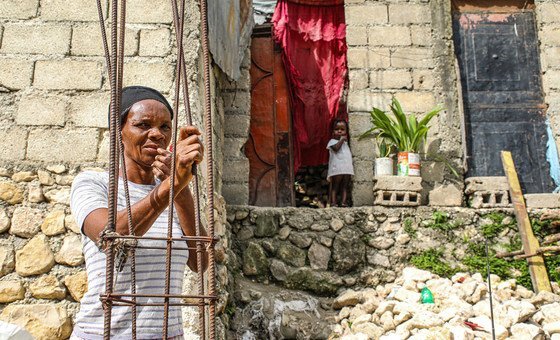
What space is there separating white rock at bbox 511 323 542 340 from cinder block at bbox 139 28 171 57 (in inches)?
111

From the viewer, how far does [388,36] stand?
541 centimetres

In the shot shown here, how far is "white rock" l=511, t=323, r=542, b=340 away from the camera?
3.52m

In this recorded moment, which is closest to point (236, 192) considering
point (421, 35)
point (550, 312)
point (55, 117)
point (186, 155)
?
point (55, 117)

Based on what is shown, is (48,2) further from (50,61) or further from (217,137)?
(217,137)

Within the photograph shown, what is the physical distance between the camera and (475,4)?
5727 mm

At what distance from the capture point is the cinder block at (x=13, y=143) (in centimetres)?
319

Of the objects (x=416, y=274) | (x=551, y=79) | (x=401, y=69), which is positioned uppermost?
(x=401, y=69)

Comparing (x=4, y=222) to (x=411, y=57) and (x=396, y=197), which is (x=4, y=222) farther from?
(x=411, y=57)

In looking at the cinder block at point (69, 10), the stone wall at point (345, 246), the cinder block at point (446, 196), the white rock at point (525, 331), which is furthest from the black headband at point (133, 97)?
the cinder block at point (446, 196)

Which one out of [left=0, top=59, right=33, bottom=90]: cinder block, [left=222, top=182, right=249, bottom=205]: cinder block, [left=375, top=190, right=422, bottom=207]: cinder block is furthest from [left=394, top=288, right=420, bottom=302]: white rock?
[left=0, top=59, right=33, bottom=90]: cinder block

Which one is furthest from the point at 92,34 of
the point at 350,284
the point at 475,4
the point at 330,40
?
the point at 475,4

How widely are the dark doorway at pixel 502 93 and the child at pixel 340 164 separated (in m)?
1.17

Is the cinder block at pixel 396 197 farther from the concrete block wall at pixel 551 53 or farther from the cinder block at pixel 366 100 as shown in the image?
the concrete block wall at pixel 551 53

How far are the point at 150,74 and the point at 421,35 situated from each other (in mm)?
3094
